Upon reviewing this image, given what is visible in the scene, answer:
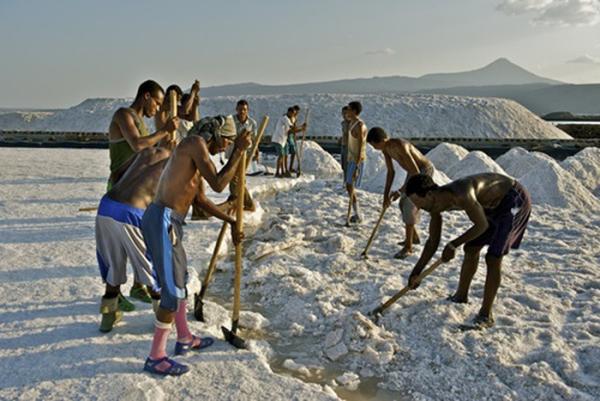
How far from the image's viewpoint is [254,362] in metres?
Result: 3.09

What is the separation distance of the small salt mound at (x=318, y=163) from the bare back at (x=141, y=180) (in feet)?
31.5

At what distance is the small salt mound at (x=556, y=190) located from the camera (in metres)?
9.29

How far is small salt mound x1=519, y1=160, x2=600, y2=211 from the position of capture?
9.29 m

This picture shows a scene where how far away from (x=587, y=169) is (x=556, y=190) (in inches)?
124

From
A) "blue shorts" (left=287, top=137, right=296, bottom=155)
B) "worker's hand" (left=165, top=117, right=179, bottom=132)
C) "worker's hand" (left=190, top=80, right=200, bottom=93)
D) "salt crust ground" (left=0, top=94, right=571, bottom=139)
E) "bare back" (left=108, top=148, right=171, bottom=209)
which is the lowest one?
"bare back" (left=108, top=148, right=171, bottom=209)

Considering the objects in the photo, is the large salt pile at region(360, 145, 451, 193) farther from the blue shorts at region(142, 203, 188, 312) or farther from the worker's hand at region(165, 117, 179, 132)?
the blue shorts at region(142, 203, 188, 312)

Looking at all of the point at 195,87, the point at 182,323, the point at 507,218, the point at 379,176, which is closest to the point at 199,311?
the point at 182,323

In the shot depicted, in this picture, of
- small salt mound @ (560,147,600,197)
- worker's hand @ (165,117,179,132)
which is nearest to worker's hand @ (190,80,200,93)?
worker's hand @ (165,117,179,132)

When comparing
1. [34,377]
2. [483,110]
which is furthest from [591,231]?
[483,110]

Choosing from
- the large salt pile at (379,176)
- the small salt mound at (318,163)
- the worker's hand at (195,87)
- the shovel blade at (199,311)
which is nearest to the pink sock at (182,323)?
the shovel blade at (199,311)

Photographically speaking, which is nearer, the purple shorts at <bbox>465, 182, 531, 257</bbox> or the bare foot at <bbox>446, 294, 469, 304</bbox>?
the purple shorts at <bbox>465, 182, 531, 257</bbox>

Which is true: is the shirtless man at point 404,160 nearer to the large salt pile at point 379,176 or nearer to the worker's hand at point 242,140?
the worker's hand at point 242,140

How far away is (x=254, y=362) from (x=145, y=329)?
0.84 m

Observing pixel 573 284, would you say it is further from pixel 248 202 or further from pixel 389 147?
pixel 248 202
